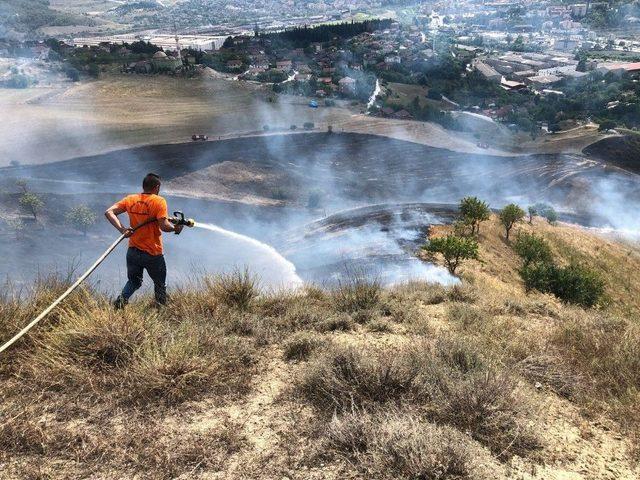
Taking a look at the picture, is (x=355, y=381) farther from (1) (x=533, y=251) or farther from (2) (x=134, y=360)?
(1) (x=533, y=251)

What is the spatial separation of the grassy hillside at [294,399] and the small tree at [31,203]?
66.5 ft

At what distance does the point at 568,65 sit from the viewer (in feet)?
235

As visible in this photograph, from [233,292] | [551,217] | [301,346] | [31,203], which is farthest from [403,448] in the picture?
[551,217]

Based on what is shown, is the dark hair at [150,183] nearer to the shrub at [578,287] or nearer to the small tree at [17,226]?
the shrub at [578,287]

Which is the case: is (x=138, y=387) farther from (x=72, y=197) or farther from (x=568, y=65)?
(x=568, y=65)

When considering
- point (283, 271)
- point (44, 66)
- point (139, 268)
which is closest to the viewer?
point (139, 268)

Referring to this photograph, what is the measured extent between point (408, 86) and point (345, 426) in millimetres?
59070

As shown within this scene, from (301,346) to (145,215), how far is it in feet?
6.63

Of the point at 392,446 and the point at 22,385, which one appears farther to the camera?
the point at 22,385

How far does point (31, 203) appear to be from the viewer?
21422 mm

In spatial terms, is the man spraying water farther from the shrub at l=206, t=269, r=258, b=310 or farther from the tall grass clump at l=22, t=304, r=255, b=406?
the tall grass clump at l=22, t=304, r=255, b=406

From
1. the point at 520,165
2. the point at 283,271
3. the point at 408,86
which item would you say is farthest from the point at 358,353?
the point at 408,86

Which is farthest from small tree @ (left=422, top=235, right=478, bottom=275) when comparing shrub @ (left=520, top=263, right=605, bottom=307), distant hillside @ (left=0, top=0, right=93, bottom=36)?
distant hillside @ (left=0, top=0, right=93, bottom=36)

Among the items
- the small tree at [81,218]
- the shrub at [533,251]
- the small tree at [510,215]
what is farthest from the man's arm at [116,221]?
the small tree at [510,215]
